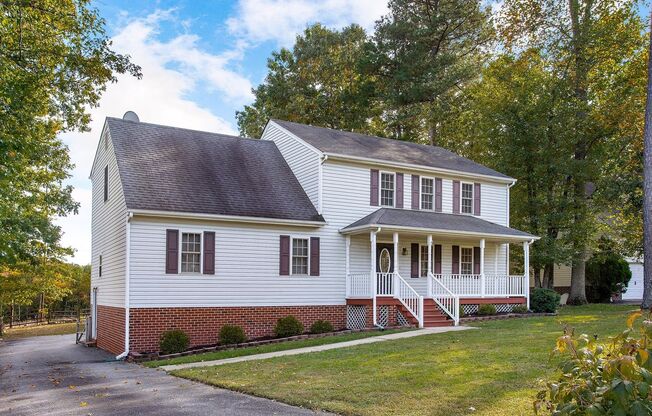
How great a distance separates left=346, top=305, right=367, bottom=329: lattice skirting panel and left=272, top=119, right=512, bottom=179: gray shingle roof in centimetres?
536

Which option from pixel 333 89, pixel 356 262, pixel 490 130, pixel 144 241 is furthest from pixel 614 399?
pixel 333 89

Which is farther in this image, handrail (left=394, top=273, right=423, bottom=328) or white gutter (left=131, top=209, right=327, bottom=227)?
handrail (left=394, top=273, right=423, bottom=328)

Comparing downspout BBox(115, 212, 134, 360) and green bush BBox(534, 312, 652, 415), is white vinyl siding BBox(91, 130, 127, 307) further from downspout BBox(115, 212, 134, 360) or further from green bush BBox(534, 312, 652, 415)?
green bush BBox(534, 312, 652, 415)

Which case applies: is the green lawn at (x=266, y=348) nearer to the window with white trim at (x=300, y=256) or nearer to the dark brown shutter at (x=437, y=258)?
the window with white trim at (x=300, y=256)

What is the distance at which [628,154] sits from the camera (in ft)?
91.7

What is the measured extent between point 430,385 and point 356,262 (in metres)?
12.0

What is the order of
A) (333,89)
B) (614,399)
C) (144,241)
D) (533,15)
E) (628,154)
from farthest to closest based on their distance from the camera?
1. (333,89)
2. (533,15)
3. (628,154)
4. (144,241)
5. (614,399)

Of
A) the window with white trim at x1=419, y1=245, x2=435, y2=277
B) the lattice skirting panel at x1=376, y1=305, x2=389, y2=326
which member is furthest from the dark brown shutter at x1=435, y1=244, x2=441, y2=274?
the lattice skirting panel at x1=376, y1=305, x2=389, y2=326

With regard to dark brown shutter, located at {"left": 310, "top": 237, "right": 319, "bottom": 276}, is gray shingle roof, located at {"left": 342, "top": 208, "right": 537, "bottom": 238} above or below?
above

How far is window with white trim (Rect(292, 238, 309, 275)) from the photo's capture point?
1972 cm

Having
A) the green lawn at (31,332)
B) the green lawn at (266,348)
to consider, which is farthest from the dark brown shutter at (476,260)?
the green lawn at (31,332)

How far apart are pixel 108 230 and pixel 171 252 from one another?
3933mm

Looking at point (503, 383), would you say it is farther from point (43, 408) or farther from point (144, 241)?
point (144, 241)

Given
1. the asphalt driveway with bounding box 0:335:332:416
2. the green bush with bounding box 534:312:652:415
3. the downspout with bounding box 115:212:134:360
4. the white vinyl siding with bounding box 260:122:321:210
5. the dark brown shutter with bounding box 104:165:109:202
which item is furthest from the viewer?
the white vinyl siding with bounding box 260:122:321:210
